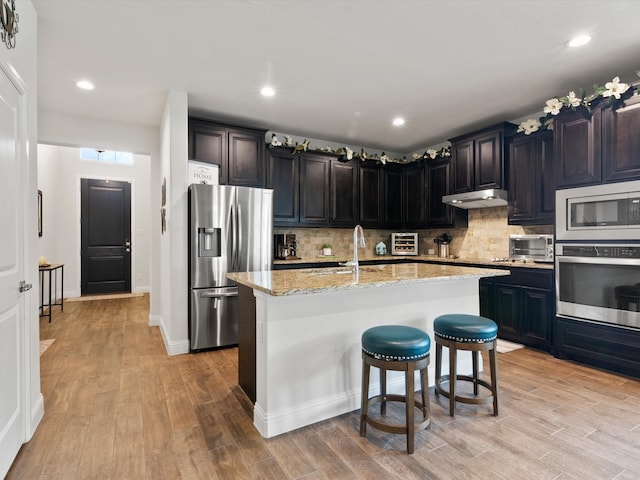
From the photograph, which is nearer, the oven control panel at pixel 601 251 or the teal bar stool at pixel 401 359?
the teal bar stool at pixel 401 359

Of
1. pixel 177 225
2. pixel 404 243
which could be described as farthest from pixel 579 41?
pixel 177 225

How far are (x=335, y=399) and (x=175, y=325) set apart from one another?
2.05m

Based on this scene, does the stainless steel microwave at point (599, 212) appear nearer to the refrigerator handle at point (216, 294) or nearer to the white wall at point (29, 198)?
the refrigerator handle at point (216, 294)

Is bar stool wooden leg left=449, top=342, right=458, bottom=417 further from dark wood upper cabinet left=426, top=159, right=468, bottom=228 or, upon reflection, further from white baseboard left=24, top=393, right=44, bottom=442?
dark wood upper cabinet left=426, top=159, right=468, bottom=228

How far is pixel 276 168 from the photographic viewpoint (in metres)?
4.60

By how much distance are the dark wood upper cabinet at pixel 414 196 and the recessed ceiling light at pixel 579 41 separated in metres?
2.71

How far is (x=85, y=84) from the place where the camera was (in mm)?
3312

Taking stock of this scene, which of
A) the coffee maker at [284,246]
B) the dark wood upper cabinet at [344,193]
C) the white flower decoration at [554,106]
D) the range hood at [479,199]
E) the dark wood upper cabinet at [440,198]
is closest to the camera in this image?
the white flower decoration at [554,106]

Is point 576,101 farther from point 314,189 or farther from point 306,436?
point 306,436

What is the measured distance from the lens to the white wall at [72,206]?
6.29 m

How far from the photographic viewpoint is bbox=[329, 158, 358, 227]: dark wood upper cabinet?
5020mm

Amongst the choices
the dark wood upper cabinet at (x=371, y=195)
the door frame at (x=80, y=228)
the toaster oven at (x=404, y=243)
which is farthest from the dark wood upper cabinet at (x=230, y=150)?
the door frame at (x=80, y=228)

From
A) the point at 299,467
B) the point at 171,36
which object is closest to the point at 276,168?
the point at 171,36

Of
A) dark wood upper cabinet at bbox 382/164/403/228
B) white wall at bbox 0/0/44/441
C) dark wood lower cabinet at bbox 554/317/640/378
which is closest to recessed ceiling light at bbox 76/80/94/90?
white wall at bbox 0/0/44/441
